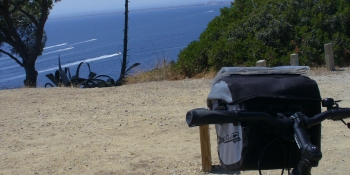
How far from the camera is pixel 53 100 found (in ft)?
36.0

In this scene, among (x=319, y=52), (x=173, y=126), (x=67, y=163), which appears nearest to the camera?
(x=67, y=163)

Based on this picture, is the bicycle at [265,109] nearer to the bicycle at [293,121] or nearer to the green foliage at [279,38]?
the bicycle at [293,121]

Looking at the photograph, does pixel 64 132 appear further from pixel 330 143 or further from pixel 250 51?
pixel 250 51

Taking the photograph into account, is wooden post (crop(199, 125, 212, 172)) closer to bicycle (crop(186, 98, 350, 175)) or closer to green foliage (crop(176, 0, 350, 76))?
bicycle (crop(186, 98, 350, 175))

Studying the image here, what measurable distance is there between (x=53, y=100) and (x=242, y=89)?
8.87 meters

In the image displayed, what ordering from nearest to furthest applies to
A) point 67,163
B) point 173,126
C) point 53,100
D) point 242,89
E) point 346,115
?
point 346,115 → point 242,89 → point 67,163 → point 173,126 → point 53,100

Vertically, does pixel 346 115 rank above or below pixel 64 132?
above

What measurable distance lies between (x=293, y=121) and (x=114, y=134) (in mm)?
5673

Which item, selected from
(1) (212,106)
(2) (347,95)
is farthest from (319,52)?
(1) (212,106)

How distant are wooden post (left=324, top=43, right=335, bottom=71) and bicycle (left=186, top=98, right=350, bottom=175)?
430 inches

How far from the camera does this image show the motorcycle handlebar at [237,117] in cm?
213

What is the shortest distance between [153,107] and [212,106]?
6.55 meters

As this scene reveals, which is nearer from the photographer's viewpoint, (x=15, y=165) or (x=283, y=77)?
(x=283, y=77)

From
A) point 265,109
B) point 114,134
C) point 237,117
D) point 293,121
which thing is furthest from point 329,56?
point 237,117
